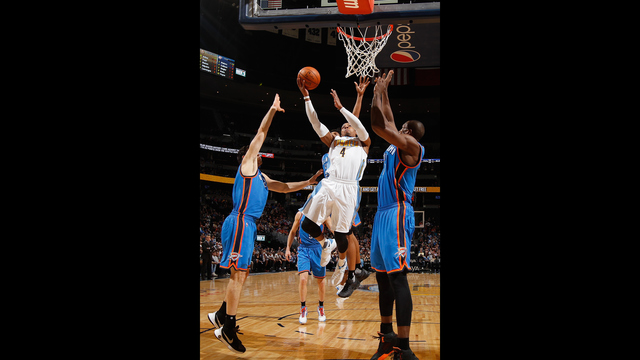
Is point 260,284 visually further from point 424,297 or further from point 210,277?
point 424,297

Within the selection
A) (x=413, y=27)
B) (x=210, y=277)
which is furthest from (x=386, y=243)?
(x=210, y=277)

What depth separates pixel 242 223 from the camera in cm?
520

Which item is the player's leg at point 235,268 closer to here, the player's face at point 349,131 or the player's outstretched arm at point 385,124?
the player's face at point 349,131

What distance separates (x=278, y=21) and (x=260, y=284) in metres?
8.67

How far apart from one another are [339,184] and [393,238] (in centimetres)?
115

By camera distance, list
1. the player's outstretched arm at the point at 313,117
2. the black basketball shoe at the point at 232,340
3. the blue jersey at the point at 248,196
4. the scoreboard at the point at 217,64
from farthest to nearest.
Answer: the scoreboard at the point at 217,64 < the player's outstretched arm at the point at 313,117 < the blue jersey at the point at 248,196 < the black basketball shoe at the point at 232,340

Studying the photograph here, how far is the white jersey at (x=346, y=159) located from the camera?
5.54m

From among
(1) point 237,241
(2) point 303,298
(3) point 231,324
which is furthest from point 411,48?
(3) point 231,324

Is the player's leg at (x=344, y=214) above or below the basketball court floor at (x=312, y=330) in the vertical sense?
above

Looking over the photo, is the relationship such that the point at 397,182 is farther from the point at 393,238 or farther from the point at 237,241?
the point at 237,241

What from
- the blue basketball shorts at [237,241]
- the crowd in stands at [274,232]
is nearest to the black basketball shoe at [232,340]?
the blue basketball shorts at [237,241]

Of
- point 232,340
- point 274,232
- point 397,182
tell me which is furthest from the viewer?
point 274,232

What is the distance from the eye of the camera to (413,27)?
5949mm

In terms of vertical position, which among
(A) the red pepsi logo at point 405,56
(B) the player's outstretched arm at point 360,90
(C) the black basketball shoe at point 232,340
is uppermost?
(A) the red pepsi logo at point 405,56
